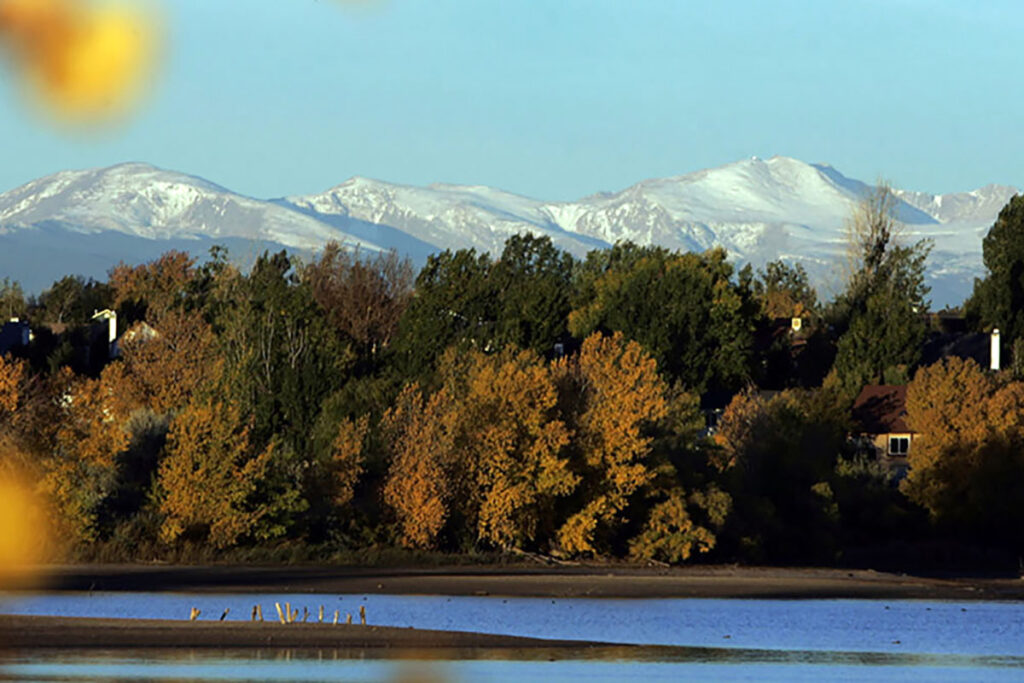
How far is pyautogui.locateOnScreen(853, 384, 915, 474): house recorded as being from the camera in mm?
101500

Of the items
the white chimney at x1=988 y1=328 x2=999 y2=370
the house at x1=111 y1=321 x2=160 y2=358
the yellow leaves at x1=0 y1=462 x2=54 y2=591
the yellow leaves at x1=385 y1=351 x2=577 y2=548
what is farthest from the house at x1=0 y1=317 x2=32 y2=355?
the white chimney at x1=988 y1=328 x2=999 y2=370

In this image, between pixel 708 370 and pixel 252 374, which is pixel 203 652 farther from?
pixel 708 370

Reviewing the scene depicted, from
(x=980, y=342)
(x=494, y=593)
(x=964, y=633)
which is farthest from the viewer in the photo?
(x=980, y=342)

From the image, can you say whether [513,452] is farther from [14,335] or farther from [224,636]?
[14,335]

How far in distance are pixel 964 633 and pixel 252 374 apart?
144 feet

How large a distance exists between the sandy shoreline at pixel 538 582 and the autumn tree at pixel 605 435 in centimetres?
220

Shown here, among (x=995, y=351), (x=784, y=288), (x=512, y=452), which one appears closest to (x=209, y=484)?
(x=512, y=452)

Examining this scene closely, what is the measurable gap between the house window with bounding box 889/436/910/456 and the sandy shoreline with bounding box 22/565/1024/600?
94.9 feet

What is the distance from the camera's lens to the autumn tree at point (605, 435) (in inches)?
2881

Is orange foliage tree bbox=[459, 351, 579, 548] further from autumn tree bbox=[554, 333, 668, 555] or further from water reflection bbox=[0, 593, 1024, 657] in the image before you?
water reflection bbox=[0, 593, 1024, 657]

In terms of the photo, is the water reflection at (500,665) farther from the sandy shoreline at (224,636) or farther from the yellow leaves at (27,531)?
the yellow leaves at (27,531)

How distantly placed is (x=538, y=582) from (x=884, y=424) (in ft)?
147

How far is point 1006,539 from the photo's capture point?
84.6 m

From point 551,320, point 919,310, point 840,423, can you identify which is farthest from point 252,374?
point 919,310
